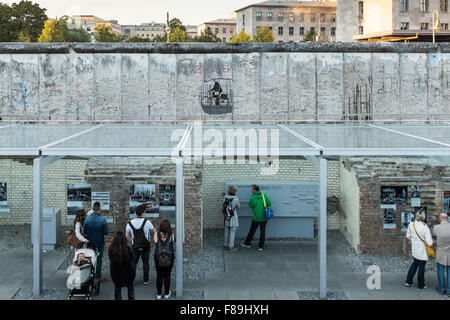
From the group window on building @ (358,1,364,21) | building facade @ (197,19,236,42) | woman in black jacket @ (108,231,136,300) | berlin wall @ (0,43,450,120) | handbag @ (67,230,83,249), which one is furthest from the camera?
building facade @ (197,19,236,42)

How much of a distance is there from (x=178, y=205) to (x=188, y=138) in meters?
2.45

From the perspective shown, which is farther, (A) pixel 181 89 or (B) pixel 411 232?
(A) pixel 181 89

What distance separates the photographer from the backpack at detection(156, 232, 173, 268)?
8.73 metres

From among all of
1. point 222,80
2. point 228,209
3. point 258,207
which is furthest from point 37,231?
point 222,80

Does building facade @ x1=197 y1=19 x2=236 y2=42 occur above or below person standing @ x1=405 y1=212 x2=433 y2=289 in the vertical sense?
above

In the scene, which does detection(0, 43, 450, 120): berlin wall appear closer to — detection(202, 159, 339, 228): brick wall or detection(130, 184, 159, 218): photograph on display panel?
detection(202, 159, 339, 228): brick wall

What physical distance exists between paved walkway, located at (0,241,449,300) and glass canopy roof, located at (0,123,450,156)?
2436 millimetres

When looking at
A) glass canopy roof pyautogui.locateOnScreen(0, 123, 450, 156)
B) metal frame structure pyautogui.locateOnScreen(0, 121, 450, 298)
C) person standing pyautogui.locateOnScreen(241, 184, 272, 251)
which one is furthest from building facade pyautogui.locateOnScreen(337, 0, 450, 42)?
metal frame structure pyautogui.locateOnScreen(0, 121, 450, 298)

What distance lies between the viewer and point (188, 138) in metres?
11.1

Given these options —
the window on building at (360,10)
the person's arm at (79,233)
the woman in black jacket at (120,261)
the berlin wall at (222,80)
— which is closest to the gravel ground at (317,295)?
the woman in black jacket at (120,261)

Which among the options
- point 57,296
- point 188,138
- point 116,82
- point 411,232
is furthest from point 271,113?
point 57,296

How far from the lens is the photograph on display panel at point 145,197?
1171 cm
